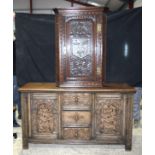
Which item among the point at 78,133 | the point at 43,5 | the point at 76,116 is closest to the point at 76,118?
the point at 76,116

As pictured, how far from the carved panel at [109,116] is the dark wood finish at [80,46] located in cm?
25

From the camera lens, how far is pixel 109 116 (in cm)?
258

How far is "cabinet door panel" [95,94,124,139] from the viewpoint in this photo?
8.39ft

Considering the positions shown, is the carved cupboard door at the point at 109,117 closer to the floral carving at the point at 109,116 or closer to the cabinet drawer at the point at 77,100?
the floral carving at the point at 109,116

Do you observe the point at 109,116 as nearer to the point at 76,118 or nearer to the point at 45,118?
the point at 76,118

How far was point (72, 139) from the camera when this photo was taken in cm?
261

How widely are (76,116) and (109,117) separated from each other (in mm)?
388

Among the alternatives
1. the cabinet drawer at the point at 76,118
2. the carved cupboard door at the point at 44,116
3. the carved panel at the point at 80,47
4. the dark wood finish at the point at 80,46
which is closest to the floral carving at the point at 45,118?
the carved cupboard door at the point at 44,116

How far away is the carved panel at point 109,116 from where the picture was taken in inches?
101

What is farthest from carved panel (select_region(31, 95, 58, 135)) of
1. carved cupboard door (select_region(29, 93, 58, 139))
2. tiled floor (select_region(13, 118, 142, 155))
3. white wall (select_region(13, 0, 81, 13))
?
white wall (select_region(13, 0, 81, 13))
